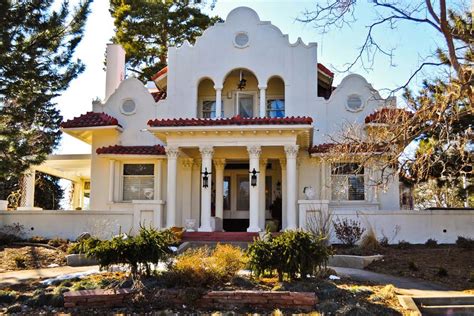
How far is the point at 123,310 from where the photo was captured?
30.3 ft

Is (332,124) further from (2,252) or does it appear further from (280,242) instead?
(2,252)

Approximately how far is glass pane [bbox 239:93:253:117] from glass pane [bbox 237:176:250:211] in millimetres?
2825

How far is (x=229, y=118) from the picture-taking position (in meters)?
20.0

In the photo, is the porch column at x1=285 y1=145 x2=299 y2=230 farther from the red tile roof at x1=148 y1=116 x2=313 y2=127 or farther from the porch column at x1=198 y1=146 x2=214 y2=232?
the porch column at x1=198 y1=146 x2=214 y2=232

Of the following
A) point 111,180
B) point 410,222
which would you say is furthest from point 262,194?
point 111,180

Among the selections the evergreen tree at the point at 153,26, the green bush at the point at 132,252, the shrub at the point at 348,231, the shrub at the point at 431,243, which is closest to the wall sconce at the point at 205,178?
the shrub at the point at 348,231

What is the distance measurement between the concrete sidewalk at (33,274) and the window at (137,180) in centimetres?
761

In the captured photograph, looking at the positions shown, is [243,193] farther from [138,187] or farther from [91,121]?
[91,121]

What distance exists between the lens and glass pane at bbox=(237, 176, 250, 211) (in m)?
22.2

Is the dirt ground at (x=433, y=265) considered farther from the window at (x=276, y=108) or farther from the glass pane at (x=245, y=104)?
the glass pane at (x=245, y=104)

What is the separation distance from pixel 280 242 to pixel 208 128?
9.01 meters

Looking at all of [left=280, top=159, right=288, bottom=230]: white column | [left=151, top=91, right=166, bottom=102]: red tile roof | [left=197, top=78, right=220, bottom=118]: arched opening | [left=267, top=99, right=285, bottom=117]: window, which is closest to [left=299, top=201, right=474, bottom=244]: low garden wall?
[left=280, top=159, right=288, bottom=230]: white column

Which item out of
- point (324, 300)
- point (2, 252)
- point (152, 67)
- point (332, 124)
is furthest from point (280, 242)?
point (152, 67)

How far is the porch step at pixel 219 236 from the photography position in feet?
59.1
